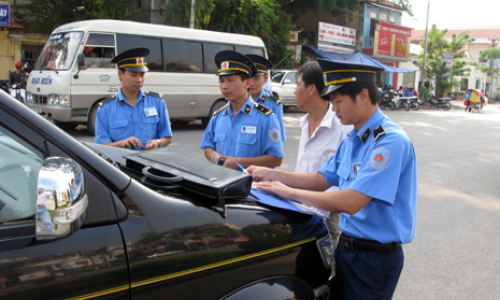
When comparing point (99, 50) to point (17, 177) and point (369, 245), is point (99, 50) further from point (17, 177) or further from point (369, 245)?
point (369, 245)

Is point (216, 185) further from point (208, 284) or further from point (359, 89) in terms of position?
point (359, 89)

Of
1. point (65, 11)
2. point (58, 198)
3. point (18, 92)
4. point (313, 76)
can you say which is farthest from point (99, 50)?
point (58, 198)

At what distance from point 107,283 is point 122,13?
14.6m

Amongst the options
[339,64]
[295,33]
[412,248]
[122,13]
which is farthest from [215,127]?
[295,33]

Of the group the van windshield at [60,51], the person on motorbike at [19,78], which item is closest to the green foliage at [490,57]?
the person on motorbike at [19,78]

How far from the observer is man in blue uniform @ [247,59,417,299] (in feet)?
5.70

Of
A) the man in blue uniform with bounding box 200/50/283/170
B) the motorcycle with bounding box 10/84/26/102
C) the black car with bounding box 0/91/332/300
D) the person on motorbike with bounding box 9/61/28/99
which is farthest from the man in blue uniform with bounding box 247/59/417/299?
the person on motorbike with bounding box 9/61/28/99

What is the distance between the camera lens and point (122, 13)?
47.2 ft

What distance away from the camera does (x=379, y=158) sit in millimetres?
1741

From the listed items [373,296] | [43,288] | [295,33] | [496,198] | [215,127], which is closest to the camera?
[43,288]

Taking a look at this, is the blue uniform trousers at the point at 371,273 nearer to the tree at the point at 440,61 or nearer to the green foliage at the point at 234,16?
the green foliage at the point at 234,16

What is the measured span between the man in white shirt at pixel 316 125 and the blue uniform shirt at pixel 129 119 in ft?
4.18

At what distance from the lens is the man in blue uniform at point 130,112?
3262 mm

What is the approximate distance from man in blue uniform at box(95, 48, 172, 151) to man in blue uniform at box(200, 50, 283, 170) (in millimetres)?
621
